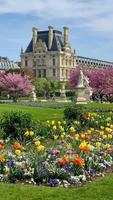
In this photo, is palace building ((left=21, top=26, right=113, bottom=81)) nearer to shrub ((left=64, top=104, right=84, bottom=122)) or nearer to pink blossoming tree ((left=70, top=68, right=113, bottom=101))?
pink blossoming tree ((left=70, top=68, right=113, bottom=101))

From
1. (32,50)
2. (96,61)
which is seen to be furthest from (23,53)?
(96,61)

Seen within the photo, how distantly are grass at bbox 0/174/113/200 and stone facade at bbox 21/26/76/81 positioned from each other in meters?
148

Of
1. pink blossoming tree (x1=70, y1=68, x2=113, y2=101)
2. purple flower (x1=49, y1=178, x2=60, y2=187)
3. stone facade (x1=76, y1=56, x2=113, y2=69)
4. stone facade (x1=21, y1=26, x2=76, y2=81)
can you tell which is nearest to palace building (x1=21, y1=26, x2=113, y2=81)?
stone facade (x1=21, y1=26, x2=76, y2=81)

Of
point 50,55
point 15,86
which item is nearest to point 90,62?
point 50,55

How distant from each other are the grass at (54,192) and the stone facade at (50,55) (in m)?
148

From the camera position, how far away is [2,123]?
15.7 meters

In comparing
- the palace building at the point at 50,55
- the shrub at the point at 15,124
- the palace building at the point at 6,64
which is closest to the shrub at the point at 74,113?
the shrub at the point at 15,124

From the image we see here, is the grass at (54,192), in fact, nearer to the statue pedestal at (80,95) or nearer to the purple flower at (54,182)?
the purple flower at (54,182)

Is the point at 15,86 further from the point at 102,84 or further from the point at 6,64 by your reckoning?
the point at 6,64

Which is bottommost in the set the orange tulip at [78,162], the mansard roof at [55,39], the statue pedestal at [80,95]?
the orange tulip at [78,162]

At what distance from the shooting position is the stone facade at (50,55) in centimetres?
15812

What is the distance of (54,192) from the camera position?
340 inches

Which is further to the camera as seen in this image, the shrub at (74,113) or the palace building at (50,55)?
the palace building at (50,55)

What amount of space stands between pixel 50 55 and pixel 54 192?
6017 inches
